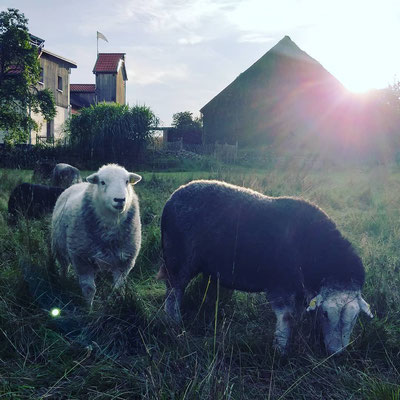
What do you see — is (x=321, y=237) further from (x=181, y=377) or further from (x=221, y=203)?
(x=181, y=377)

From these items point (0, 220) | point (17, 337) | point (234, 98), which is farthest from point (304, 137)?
point (17, 337)

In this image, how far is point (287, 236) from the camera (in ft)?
11.7

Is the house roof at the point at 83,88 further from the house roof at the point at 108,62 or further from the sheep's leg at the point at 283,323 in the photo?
the sheep's leg at the point at 283,323

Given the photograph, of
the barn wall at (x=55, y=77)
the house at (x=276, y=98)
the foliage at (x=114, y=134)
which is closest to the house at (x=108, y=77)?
the barn wall at (x=55, y=77)

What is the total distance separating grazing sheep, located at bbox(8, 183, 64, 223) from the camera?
725 cm

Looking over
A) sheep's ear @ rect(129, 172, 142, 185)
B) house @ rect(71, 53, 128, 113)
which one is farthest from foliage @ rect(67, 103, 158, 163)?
house @ rect(71, 53, 128, 113)

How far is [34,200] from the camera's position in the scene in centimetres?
735

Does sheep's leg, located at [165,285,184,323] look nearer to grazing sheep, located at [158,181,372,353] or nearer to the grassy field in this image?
grazing sheep, located at [158,181,372,353]

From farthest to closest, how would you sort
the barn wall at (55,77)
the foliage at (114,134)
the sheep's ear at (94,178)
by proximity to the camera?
the barn wall at (55,77), the foliage at (114,134), the sheep's ear at (94,178)

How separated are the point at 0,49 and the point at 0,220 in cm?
1693

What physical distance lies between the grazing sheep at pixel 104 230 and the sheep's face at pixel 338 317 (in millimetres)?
1971

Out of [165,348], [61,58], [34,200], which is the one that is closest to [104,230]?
[165,348]

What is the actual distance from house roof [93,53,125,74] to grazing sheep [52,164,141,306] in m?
40.8

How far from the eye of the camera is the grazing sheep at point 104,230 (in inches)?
168
